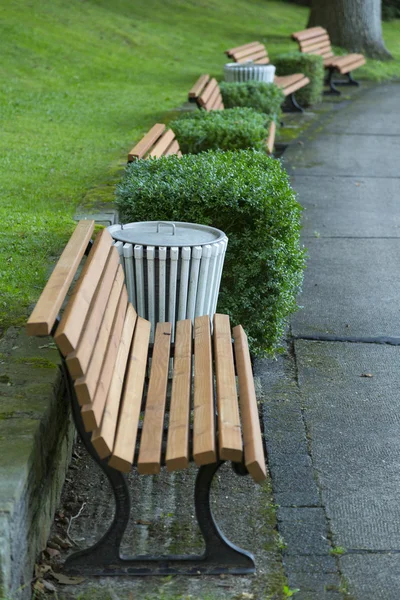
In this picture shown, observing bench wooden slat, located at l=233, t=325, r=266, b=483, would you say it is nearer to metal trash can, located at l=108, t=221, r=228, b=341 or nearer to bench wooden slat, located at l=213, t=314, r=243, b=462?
bench wooden slat, located at l=213, t=314, r=243, b=462

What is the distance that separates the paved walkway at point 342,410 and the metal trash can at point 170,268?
2.37 ft

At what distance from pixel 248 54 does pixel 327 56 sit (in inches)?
109

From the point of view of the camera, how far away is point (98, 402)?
123 inches

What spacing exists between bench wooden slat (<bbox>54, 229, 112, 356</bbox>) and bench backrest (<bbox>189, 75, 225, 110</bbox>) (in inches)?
211

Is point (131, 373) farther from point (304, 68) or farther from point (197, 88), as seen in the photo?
point (304, 68)

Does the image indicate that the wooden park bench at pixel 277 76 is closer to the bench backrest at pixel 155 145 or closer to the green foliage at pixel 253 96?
the green foliage at pixel 253 96

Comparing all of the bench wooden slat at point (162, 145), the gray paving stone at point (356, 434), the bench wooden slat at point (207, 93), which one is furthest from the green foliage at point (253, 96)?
the gray paving stone at point (356, 434)

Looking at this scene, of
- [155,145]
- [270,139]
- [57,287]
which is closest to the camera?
[57,287]

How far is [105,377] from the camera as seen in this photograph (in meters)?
3.32

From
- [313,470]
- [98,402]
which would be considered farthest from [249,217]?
[98,402]

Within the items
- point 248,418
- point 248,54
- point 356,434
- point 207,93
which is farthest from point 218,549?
point 248,54

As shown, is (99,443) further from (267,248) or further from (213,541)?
(267,248)

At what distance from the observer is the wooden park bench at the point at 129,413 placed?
3055 millimetres

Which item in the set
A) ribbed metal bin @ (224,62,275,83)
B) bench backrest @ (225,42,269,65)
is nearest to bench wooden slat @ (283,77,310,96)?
ribbed metal bin @ (224,62,275,83)
